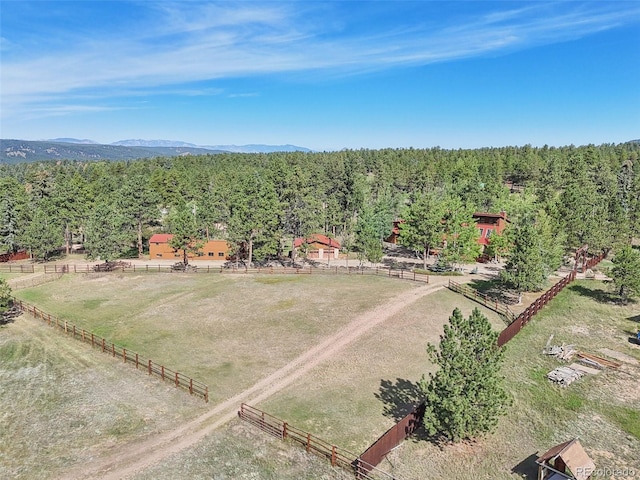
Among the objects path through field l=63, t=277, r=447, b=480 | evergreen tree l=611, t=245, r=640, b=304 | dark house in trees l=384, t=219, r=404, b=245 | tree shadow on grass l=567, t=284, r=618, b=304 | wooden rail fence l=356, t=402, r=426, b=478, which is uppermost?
evergreen tree l=611, t=245, r=640, b=304

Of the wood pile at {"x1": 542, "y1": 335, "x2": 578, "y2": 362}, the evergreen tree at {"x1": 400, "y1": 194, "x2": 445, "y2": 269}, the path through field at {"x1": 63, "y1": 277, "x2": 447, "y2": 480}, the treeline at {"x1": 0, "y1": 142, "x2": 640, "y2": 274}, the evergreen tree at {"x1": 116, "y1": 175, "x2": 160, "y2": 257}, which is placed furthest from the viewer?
the evergreen tree at {"x1": 116, "y1": 175, "x2": 160, "y2": 257}

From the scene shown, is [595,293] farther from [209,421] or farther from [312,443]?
[209,421]

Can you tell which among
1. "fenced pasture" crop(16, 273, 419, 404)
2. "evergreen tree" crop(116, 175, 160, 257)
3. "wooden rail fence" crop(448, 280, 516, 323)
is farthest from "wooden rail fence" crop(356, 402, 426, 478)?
"evergreen tree" crop(116, 175, 160, 257)

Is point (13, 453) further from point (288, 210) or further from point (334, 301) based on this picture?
point (288, 210)

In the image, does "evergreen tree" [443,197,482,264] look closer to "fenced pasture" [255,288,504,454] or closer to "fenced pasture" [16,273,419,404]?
"fenced pasture" [16,273,419,404]

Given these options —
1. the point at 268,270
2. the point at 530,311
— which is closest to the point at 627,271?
the point at 530,311

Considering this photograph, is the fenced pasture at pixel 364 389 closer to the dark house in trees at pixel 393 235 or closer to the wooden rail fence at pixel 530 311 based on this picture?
the wooden rail fence at pixel 530 311

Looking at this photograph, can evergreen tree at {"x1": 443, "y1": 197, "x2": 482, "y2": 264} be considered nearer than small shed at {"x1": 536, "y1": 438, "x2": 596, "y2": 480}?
No
